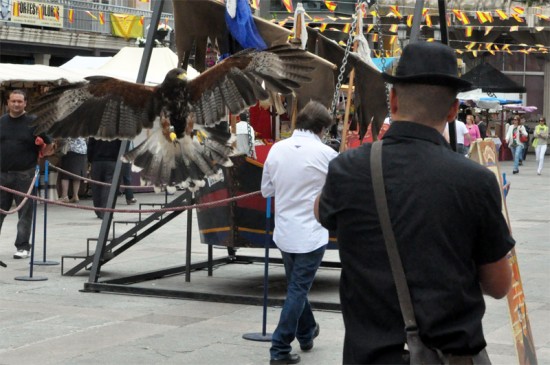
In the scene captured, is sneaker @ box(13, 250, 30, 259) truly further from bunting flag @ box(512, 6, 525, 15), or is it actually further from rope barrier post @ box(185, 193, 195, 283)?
bunting flag @ box(512, 6, 525, 15)

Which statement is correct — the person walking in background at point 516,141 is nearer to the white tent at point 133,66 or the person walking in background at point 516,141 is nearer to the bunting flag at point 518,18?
the bunting flag at point 518,18

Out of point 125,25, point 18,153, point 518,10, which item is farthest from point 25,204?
point 518,10

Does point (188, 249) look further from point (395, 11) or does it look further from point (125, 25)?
point (395, 11)

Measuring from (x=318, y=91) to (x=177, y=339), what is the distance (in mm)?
2885

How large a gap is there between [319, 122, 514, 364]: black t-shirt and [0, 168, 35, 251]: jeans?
9547 mm

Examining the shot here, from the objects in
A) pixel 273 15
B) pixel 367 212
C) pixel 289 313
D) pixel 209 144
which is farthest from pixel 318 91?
pixel 273 15

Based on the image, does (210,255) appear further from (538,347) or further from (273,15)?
(273,15)

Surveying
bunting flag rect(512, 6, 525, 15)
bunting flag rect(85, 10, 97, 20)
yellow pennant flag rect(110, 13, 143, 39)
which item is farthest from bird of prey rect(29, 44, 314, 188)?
bunting flag rect(512, 6, 525, 15)

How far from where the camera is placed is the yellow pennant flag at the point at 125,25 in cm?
3045

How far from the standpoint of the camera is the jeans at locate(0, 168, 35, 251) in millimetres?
12250

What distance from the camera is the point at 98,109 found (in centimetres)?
909

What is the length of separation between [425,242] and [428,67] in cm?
56

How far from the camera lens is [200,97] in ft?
28.8

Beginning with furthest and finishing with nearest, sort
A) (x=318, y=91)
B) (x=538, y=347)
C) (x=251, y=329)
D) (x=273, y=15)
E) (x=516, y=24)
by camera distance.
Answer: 1. (x=516, y=24)
2. (x=273, y=15)
3. (x=318, y=91)
4. (x=251, y=329)
5. (x=538, y=347)
